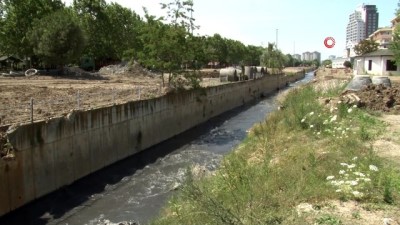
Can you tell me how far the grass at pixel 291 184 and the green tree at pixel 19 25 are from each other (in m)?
38.4

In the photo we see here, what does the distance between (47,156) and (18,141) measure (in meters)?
1.68

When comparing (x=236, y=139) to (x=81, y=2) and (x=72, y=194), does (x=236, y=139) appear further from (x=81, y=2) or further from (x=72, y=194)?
(x=81, y=2)

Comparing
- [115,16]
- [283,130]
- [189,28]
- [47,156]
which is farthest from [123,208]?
[115,16]

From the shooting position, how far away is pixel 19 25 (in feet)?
154

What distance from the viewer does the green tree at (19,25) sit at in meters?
46.2

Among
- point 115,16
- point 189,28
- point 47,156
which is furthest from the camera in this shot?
point 115,16

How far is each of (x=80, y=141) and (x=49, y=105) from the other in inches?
137

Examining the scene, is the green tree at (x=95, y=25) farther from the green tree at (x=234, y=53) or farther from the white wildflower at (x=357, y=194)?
the white wildflower at (x=357, y=194)

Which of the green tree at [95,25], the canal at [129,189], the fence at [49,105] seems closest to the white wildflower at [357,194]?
the canal at [129,189]

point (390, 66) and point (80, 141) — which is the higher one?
point (390, 66)

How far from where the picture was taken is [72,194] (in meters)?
15.7

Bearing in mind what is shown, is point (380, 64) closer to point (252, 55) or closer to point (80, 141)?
point (80, 141)

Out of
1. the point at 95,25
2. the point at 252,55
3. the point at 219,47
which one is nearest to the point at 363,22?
the point at 252,55

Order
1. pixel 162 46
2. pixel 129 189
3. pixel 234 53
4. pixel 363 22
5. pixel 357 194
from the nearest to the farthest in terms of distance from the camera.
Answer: pixel 357 194 → pixel 129 189 → pixel 162 46 → pixel 234 53 → pixel 363 22
